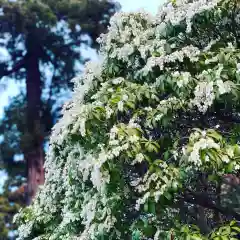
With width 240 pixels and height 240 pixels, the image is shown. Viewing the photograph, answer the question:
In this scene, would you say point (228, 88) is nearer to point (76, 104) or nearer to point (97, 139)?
point (97, 139)

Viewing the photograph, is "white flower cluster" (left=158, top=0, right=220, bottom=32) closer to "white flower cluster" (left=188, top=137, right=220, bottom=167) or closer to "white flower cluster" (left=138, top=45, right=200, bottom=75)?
"white flower cluster" (left=138, top=45, right=200, bottom=75)

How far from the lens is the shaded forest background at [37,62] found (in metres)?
9.48

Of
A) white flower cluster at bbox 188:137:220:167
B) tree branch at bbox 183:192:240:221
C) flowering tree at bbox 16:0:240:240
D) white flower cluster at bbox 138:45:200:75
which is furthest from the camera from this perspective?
tree branch at bbox 183:192:240:221

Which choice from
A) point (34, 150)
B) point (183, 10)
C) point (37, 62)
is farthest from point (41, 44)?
point (183, 10)

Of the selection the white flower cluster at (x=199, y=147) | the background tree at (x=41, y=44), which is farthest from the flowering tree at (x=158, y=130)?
the background tree at (x=41, y=44)

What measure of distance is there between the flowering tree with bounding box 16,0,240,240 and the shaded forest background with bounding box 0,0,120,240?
6196 mm

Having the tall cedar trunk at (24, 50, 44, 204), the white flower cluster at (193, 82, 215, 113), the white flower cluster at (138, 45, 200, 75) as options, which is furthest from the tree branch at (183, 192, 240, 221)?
the tall cedar trunk at (24, 50, 44, 204)

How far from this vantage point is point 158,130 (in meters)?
3.13

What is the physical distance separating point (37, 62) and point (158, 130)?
7870mm

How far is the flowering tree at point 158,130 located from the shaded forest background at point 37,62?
244 inches

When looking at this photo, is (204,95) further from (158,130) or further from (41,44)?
(41,44)

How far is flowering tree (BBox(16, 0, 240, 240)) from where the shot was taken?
9.00ft

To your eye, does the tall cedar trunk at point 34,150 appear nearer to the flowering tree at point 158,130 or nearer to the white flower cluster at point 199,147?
the flowering tree at point 158,130

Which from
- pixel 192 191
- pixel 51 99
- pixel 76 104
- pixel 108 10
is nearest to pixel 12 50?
pixel 51 99
